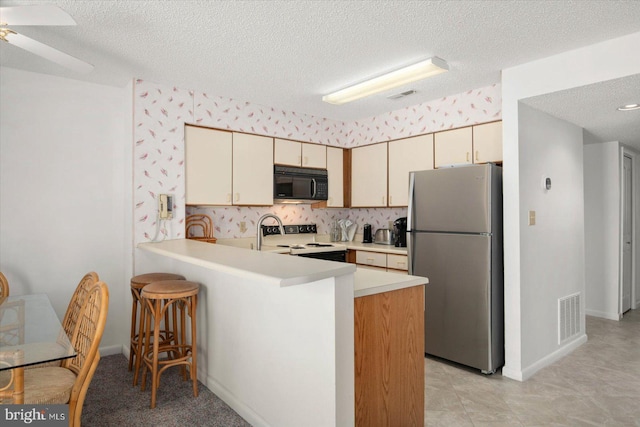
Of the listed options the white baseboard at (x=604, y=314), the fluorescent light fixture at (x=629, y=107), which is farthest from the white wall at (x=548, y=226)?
the white baseboard at (x=604, y=314)

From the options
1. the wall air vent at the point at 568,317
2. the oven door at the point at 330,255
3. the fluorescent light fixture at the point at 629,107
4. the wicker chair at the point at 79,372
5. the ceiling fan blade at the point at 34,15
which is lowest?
the wall air vent at the point at 568,317

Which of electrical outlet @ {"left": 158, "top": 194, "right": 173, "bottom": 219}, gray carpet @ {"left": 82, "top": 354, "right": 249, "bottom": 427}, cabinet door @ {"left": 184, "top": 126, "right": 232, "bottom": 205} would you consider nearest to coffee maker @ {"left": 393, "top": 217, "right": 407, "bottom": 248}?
cabinet door @ {"left": 184, "top": 126, "right": 232, "bottom": 205}

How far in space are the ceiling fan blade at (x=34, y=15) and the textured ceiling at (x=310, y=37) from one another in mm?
393

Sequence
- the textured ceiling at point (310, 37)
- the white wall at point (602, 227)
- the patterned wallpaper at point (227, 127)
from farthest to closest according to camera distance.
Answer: the white wall at point (602, 227), the patterned wallpaper at point (227, 127), the textured ceiling at point (310, 37)

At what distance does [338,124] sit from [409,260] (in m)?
2.13

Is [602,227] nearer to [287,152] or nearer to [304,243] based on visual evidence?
[304,243]

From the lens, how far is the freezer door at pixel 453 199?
2.95m

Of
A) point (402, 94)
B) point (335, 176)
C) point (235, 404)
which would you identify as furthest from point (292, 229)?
point (235, 404)

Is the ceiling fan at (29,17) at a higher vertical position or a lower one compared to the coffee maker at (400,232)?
higher

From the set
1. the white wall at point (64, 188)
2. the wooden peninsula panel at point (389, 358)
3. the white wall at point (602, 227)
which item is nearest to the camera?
the wooden peninsula panel at point (389, 358)

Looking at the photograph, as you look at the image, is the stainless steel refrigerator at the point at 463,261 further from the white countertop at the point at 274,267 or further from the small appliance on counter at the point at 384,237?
the white countertop at the point at 274,267

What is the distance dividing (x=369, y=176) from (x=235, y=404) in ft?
9.77

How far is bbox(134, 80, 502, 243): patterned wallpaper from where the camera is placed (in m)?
3.28

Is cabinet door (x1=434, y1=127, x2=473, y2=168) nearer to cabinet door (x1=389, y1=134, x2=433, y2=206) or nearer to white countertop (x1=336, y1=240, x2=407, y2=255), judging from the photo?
cabinet door (x1=389, y1=134, x2=433, y2=206)
